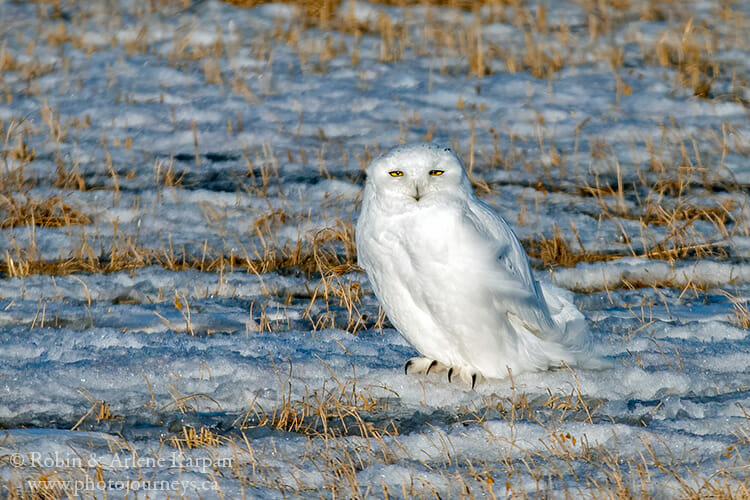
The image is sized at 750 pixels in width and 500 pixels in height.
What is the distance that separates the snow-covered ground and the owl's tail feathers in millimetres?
71

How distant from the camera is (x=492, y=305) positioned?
3941mm

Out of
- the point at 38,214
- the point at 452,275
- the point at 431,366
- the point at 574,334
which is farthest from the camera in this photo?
the point at 38,214

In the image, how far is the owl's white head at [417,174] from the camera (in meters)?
3.68

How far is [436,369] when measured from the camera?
436cm

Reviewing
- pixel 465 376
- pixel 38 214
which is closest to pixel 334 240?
pixel 38 214

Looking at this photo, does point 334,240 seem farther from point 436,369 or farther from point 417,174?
point 417,174

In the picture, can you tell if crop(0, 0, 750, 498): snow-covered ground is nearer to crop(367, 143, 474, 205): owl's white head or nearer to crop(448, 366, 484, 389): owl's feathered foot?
crop(448, 366, 484, 389): owl's feathered foot

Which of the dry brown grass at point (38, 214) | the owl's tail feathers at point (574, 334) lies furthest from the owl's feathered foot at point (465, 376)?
the dry brown grass at point (38, 214)

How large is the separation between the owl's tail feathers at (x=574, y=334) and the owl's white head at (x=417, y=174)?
0.88 metres

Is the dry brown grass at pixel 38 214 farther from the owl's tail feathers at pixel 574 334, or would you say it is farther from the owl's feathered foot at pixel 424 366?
the owl's tail feathers at pixel 574 334

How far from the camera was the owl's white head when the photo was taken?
3.68 m


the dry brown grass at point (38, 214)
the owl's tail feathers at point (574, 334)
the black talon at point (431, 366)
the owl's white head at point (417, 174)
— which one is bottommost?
the dry brown grass at point (38, 214)

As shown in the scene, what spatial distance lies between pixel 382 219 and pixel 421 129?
5042 millimetres

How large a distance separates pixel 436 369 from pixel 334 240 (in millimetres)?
2478
